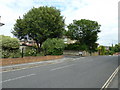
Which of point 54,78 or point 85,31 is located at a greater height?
point 85,31

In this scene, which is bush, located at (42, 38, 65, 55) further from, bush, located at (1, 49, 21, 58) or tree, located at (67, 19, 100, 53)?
tree, located at (67, 19, 100, 53)

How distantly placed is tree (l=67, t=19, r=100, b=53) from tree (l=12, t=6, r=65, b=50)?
684 inches

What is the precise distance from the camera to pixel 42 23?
137 ft

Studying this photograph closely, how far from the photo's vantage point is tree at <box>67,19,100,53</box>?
60500 mm

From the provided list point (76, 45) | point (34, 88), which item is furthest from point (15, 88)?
point (76, 45)

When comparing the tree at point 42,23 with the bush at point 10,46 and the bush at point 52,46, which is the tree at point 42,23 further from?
the bush at point 10,46

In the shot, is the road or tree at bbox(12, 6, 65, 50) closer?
the road

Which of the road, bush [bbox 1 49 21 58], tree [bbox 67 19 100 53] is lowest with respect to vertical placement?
the road

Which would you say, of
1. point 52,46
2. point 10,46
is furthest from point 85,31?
point 10,46

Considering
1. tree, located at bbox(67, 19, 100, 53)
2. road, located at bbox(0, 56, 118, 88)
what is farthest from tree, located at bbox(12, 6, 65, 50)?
road, located at bbox(0, 56, 118, 88)

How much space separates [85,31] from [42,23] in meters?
22.3

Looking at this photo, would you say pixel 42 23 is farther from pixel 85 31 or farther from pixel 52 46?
pixel 85 31

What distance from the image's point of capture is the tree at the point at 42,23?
41.7 meters

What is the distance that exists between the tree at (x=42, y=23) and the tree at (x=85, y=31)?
57.0ft
